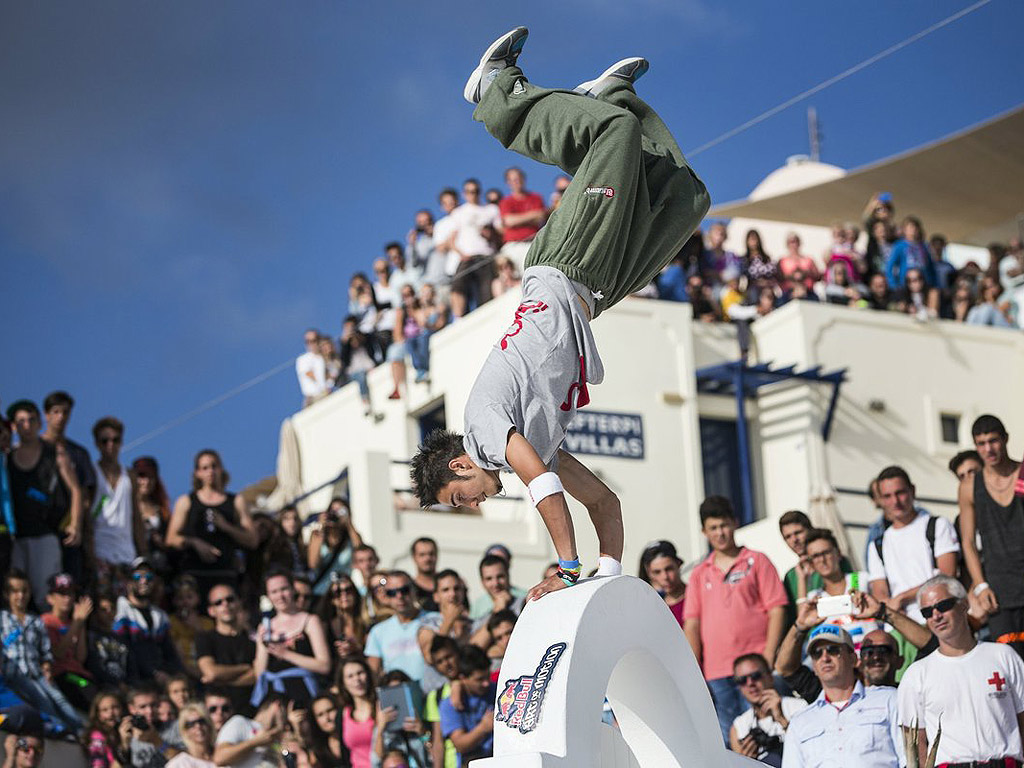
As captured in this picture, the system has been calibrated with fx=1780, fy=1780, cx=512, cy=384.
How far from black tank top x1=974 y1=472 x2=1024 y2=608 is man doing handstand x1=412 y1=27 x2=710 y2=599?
3136 millimetres

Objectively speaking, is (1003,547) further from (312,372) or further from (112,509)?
(312,372)

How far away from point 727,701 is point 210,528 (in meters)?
4.55

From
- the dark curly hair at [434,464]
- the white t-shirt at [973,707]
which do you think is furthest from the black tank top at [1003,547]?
the dark curly hair at [434,464]

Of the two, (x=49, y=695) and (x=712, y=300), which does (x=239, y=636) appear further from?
(x=712, y=300)

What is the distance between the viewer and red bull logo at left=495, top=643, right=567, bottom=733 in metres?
4.79

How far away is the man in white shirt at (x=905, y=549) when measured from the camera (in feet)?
27.8

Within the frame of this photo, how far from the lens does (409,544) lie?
15602 millimetres

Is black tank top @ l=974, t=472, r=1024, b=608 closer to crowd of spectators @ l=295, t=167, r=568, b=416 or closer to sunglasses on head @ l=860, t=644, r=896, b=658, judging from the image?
sunglasses on head @ l=860, t=644, r=896, b=658

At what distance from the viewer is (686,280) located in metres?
18.3

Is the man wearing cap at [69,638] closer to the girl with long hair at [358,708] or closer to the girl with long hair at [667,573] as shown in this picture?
Result: the girl with long hair at [358,708]

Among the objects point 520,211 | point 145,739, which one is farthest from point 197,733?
point 520,211

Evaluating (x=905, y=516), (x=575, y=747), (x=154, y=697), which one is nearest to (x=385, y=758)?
(x=154, y=697)

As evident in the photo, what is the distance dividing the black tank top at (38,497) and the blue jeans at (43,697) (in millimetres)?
1112

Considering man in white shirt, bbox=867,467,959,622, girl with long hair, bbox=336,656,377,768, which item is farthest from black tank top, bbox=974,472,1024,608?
girl with long hair, bbox=336,656,377,768
